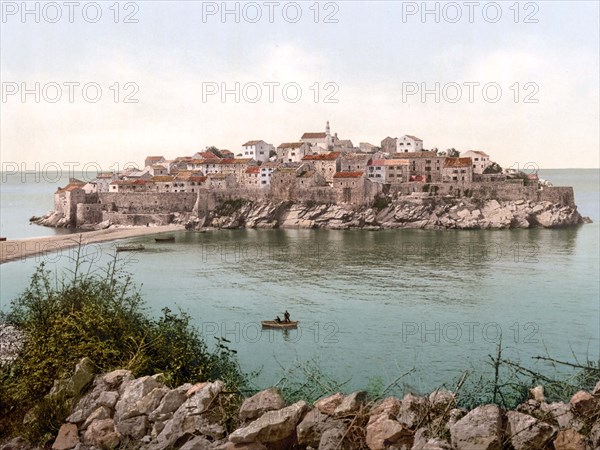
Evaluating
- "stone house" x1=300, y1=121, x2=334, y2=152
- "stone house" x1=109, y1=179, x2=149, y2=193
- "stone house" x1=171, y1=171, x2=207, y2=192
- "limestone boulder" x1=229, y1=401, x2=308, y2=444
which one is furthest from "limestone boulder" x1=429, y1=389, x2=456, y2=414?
"stone house" x1=300, y1=121, x2=334, y2=152

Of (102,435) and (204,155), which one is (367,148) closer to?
(204,155)

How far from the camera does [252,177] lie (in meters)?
69.2

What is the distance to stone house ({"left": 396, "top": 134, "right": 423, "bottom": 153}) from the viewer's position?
7588cm

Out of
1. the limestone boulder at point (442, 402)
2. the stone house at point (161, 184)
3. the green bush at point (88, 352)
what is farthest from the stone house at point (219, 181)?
the limestone boulder at point (442, 402)

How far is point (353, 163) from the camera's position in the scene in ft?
222

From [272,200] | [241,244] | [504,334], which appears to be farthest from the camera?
[272,200]

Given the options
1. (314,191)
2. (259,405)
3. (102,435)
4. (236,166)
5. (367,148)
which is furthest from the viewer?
(367,148)

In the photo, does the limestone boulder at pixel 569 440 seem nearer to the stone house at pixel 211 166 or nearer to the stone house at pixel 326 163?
the stone house at pixel 326 163

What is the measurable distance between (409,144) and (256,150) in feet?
66.5

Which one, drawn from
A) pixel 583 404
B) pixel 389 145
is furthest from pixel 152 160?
pixel 583 404

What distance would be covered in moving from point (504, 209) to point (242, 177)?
101ft

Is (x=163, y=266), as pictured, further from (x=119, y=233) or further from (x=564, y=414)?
A: (x=564, y=414)

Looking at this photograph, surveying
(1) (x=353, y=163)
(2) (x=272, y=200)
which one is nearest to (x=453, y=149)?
(1) (x=353, y=163)

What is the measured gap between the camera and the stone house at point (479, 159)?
68794 millimetres
